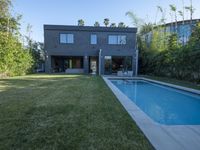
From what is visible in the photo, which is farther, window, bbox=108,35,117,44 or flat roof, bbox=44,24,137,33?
window, bbox=108,35,117,44

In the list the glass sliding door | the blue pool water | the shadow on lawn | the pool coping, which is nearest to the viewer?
the pool coping

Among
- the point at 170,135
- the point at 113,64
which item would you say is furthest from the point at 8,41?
the point at 113,64

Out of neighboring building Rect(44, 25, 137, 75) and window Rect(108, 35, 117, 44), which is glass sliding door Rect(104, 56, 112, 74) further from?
window Rect(108, 35, 117, 44)

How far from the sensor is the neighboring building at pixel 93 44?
26.0m

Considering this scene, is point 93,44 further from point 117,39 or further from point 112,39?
point 117,39

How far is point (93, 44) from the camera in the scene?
26656 mm

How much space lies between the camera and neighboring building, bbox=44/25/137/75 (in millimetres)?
25953

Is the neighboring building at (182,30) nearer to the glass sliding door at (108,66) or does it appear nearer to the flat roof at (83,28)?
the flat roof at (83,28)

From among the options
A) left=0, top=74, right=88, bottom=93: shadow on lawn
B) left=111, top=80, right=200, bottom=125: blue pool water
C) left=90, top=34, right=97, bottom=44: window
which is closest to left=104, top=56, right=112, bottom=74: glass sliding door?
left=90, top=34, right=97, bottom=44: window

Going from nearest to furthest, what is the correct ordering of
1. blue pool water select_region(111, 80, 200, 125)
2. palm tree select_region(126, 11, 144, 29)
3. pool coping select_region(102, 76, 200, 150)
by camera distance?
pool coping select_region(102, 76, 200, 150) → blue pool water select_region(111, 80, 200, 125) → palm tree select_region(126, 11, 144, 29)

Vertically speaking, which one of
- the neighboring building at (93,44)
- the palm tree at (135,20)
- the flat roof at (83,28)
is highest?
the palm tree at (135,20)

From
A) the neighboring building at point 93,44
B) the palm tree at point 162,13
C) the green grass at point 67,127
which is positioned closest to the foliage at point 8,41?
the neighboring building at point 93,44

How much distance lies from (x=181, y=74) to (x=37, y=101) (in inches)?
579

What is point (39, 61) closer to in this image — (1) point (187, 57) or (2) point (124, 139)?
A: (1) point (187, 57)
